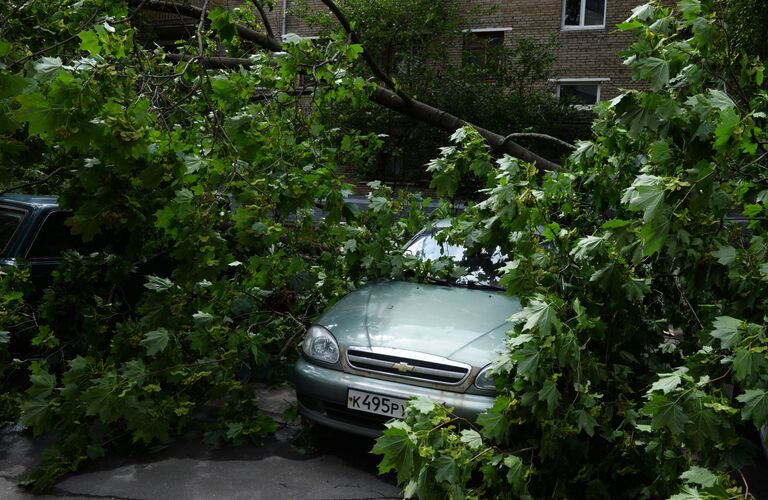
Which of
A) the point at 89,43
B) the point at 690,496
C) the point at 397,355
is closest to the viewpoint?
the point at 690,496

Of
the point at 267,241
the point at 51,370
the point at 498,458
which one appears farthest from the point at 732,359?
the point at 51,370

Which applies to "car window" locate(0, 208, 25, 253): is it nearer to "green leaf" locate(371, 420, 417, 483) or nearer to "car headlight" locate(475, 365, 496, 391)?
"car headlight" locate(475, 365, 496, 391)

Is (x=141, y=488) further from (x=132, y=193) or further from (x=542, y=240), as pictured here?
(x=542, y=240)

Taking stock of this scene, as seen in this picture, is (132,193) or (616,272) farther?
(132,193)

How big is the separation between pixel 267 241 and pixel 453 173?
159cm

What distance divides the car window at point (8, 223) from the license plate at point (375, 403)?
3385 mm

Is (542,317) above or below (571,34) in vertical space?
below

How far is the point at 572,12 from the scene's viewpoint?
70.1ft

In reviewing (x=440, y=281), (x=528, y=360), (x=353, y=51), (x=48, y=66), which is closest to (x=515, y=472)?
(x=528, y=360)

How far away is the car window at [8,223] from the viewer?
6.13 meters

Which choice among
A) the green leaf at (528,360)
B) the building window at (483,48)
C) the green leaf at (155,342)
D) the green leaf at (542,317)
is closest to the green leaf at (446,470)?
the green leaf at (528,360)

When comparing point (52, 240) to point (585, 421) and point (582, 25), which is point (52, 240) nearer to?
point (585, 421)

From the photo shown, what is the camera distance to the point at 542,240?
181 inches

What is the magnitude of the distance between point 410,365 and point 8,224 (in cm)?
385
